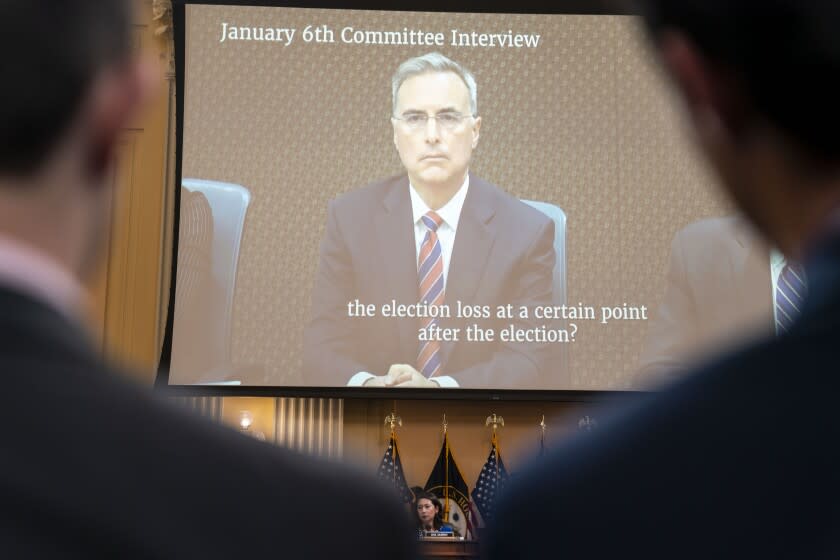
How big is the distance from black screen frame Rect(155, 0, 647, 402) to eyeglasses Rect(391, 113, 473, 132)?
0.72 metres

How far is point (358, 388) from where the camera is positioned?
6.76 meters

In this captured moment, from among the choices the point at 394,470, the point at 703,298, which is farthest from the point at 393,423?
the point at 703,298

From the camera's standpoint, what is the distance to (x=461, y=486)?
7160 mm

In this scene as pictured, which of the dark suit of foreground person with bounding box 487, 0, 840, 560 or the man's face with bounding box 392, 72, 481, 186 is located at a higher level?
the man's face with bounding box 392, 72, 481, 186

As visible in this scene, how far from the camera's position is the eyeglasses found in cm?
712

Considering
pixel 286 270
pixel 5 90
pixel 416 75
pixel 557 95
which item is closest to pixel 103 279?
pixel 286 270

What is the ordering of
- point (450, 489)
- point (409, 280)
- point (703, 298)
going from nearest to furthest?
1. point (409, 280)
2. point (703, 298)
3. point (450, 489)

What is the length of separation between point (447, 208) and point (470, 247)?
0.31 meters

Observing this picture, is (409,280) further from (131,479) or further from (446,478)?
(131,479)

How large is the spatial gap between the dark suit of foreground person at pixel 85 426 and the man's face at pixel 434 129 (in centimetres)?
650

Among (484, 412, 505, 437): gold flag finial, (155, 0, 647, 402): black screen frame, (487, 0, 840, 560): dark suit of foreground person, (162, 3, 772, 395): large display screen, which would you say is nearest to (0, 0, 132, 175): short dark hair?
(487, 0, 840, 560): dark suit of foreground person

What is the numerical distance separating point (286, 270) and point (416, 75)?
1.56 meters

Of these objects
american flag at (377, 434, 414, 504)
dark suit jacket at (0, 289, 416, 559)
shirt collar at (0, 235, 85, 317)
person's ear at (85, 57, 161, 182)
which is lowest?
dark suit jacket at (0, 289, 416, 559)

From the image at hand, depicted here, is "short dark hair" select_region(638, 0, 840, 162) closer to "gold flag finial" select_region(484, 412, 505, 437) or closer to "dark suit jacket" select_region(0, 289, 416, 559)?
"dark suit jacket" select_region(0, 289, 416, 559)
